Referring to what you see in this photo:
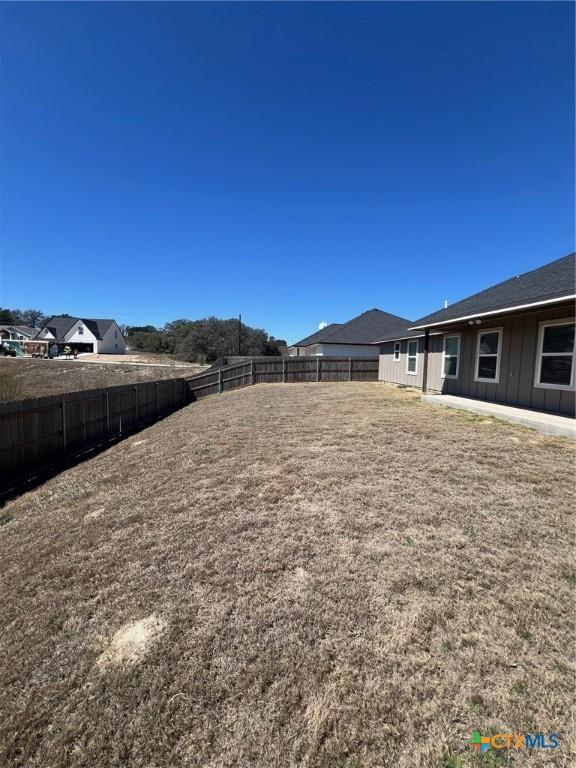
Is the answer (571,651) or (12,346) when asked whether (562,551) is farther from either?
(12,346)

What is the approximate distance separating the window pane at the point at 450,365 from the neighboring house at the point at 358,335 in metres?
9.53

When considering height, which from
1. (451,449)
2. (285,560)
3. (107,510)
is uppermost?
(451,449)

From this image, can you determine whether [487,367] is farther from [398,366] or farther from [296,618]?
[296,618]

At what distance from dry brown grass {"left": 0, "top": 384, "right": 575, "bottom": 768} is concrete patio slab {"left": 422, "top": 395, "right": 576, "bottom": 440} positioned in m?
1.49

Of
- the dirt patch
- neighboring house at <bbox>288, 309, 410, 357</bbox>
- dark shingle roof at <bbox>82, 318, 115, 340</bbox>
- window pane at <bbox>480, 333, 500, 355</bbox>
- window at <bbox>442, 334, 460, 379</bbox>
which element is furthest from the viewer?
dark shingle roof at <bbox>82, 318, 115, 340</bbox>

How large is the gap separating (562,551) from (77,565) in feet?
13.0

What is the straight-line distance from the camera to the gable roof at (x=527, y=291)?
6.13m

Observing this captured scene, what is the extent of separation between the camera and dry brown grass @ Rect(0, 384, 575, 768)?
1490 mm

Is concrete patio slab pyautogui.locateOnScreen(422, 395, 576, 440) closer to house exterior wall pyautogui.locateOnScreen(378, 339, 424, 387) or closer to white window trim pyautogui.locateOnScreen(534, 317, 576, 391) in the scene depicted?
white window trim pyautogui.locateOnScreen(534, 317, 576, 391)

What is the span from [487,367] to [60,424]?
989 centimetres

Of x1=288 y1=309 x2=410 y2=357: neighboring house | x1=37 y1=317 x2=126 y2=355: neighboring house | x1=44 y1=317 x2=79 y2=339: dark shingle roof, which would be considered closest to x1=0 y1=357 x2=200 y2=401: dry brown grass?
x1=288 y1=309 x2=410 y2=357: neighboring house

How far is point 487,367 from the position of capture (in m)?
8.77

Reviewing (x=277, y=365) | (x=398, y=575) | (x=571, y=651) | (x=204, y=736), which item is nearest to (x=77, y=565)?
(x=204, y=736)

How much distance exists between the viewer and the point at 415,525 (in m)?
2.96
